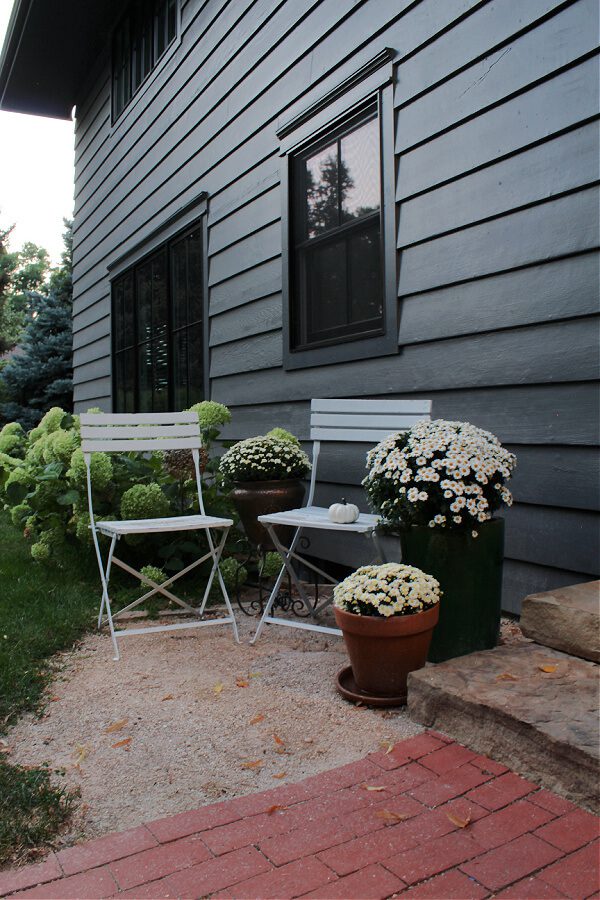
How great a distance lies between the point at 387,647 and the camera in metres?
2.26

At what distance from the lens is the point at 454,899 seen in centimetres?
135

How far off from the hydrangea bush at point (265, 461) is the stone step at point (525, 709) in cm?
175

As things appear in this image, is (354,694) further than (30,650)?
No

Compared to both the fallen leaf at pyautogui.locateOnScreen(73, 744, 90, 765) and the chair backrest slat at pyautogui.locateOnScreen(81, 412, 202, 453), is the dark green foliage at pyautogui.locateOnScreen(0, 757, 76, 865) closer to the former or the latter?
the fallen leaf at pyautogui.locateOnScreen(73, 744, 90, 765)

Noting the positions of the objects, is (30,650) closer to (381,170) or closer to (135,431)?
(135,431)

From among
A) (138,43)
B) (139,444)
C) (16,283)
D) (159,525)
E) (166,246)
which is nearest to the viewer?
(159,525)

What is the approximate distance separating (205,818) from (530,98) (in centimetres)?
264

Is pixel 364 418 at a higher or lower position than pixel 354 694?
higher

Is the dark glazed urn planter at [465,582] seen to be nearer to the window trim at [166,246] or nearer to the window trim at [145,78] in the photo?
the window trim at [166,246]

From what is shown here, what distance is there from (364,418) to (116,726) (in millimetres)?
1820

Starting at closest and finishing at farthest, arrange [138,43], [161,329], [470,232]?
[470,232], [161,329], [138,43]

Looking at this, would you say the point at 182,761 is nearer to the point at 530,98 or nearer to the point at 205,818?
the point at 205,818

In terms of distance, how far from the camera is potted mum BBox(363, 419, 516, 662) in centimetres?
246

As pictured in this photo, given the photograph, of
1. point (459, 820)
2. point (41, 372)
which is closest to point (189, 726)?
point (459, 820)
